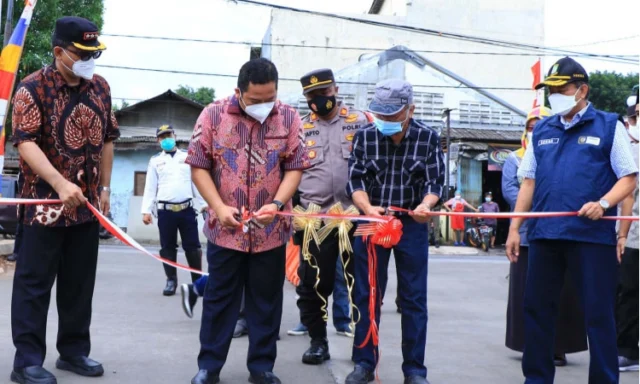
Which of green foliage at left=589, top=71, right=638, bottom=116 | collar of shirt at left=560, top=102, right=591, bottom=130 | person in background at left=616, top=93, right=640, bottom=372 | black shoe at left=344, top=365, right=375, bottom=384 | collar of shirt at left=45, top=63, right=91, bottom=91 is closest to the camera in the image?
collar of shirt at left=560, top=102, right=591, bottom=130

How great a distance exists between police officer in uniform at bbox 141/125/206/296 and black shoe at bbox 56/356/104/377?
436 centimetres

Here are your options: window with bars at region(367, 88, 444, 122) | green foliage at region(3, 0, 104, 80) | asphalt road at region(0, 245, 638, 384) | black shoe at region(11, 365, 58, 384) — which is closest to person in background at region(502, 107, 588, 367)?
asphalt road at region(0, 245, 638, 384)

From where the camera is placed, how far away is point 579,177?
4.59 m

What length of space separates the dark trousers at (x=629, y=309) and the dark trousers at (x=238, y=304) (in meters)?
2.78

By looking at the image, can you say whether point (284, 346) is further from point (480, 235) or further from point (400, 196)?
point (480, 235)

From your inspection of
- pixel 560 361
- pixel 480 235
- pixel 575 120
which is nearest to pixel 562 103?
pixel 575 120

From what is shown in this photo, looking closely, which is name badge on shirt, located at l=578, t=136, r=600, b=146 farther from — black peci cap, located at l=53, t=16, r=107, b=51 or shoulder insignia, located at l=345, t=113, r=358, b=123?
black peci cap, located at l=53, t=16, r=107, b=51

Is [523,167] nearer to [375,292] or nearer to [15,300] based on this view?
[375,292]

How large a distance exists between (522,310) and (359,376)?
1.71 meters

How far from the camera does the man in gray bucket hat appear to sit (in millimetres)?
5086

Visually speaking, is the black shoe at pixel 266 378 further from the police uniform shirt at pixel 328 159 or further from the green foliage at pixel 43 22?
the green foliage at pixel 43 22

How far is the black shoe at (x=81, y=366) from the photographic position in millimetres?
5059

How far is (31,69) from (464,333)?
835 inches

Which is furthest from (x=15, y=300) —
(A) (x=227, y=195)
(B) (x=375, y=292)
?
(B) (x=375, y=292)
